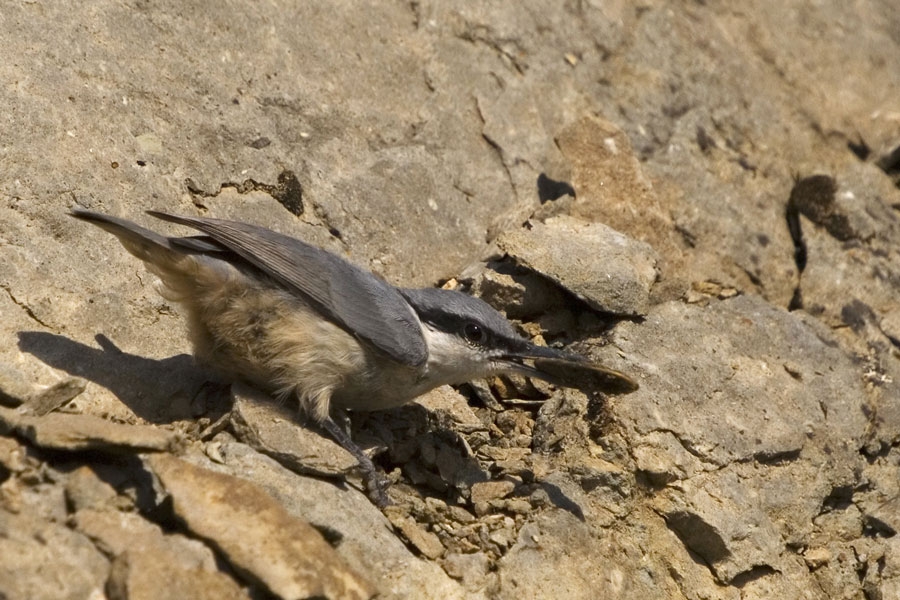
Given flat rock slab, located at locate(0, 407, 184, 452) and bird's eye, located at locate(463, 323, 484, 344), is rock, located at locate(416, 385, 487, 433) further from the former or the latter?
flat rock slab, located at locate(0, 407, 184, 452)

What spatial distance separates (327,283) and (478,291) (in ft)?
3.93

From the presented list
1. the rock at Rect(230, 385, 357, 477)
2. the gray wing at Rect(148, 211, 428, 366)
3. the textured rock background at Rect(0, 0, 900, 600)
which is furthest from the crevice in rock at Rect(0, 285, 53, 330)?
the rock at Rect(230, 385, 357, 477)

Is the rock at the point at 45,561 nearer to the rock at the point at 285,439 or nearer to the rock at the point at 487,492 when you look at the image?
the rock at the point at 285,439

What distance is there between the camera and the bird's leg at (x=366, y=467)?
4.48 metres

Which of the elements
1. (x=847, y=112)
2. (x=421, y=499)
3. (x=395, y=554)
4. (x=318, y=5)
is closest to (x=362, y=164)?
(x=318, y=5)

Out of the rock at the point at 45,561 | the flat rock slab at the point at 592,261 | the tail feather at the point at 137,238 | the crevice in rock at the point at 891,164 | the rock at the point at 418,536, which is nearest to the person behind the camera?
the rock at the point at 45,561

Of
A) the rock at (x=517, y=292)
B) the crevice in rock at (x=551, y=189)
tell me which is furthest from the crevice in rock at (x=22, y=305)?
the crevice in rock at (x=551, y=189)

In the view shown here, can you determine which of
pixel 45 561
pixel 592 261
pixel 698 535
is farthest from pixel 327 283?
pixel 698 535

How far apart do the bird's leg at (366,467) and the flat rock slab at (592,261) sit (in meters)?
1.49

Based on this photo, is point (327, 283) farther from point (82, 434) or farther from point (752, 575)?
point (752, 575)

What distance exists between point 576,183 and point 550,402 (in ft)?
5.75

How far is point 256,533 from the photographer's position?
3.70m

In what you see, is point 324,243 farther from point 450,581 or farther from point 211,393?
point 450,581

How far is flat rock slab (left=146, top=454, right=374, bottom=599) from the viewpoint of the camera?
11.8 ft
